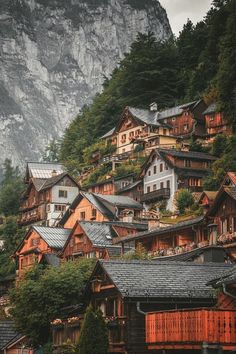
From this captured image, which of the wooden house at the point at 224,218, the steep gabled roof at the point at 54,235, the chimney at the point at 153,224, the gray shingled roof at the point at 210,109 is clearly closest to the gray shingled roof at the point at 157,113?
the gray shingled roof at the point at 210,109

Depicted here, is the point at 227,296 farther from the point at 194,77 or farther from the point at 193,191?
the point at 194,77

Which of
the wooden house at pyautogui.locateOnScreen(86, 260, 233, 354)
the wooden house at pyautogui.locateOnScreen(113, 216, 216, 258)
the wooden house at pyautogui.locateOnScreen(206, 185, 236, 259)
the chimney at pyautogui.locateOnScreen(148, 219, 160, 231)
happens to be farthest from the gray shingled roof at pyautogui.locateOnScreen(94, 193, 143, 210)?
the wooden house at pyautogui.locateOnScreen(86, 260, 233, 354)

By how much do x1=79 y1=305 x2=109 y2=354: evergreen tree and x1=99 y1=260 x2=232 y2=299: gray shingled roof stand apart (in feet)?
6.41

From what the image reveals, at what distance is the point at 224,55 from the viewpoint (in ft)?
369

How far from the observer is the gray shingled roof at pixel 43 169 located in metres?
132

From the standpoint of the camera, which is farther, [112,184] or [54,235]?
[112,184]

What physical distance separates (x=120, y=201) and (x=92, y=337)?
57.2m

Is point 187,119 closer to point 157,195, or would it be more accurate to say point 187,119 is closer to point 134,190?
point 134,190

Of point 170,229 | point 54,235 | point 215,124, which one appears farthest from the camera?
point 215,124

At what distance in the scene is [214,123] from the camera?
10962 centimetres

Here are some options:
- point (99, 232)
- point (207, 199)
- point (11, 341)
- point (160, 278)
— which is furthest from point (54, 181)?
point (160, 278)

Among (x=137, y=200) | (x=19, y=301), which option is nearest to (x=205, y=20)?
(x=137, y=200)

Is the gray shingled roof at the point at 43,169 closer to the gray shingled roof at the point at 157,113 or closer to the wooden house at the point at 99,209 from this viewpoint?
the gray shingled roof at the point at 157,113

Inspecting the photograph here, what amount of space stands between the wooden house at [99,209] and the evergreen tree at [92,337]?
4782cm
